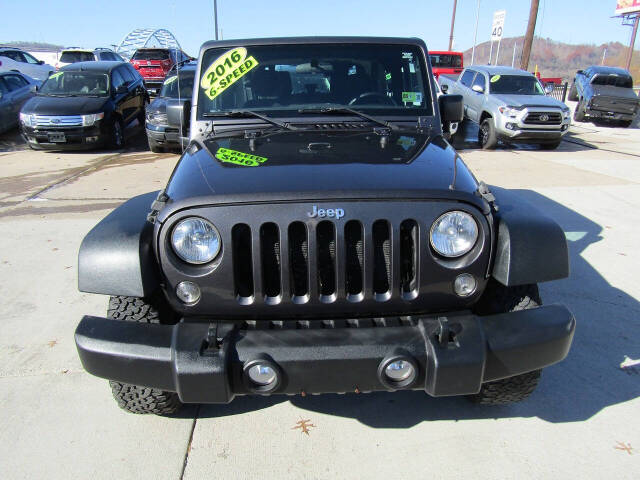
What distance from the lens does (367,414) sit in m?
2.58

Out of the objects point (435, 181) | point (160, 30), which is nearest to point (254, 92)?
point (435, 181)

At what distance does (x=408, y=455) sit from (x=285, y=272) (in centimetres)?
Answer: 108

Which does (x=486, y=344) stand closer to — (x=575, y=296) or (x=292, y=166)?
(x=292, y=166)

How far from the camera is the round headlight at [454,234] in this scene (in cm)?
205

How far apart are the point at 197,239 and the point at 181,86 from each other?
28.3ft

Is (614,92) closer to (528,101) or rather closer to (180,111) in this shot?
(528,101)

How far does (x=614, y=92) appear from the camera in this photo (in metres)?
14.7

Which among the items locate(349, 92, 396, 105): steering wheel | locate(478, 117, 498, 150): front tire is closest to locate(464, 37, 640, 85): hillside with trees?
locate(478, 117, 498, 150): front tire

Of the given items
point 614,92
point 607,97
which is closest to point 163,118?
point 607,97

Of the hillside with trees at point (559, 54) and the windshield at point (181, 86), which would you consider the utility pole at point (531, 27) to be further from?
the hillside with trees at point (559, 54)

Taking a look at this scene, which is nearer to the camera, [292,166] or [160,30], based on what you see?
[292,166]

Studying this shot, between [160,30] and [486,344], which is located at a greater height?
[160,30]

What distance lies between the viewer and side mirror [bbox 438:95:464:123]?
11.1ft

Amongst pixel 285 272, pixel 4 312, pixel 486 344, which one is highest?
pixel 285 272
